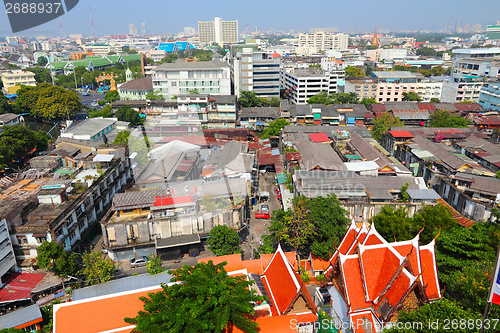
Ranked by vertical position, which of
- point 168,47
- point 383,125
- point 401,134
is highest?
point 168,47

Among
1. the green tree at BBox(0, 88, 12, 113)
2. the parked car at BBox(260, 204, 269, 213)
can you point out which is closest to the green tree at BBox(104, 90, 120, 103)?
the green tree at BBox(0, 88, 12, 113)

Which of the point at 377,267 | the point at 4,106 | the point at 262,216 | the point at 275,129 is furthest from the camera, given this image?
the point at 4,106

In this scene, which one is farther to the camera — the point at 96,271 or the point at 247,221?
the point at 247,221

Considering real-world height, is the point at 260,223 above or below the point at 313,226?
below

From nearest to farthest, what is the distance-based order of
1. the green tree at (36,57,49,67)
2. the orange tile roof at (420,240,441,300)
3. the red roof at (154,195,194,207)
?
the orange tile roof at (420,240,441,300), the red roof at (154,195,194,207), the green tree at (36,57,49,67)

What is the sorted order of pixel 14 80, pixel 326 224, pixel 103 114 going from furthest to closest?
pixel 14 80, pixel 103 114, pixel 326 224

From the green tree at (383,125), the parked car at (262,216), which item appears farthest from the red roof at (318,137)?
the parked car at (262,216)

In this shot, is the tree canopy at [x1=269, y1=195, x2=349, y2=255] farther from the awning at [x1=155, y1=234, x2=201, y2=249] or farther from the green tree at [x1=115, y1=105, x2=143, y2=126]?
the green tree at [x1=115, y1=105, x2=143, y2=126]

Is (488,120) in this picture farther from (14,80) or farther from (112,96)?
(14,80)

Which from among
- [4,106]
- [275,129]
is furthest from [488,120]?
[4,106]
